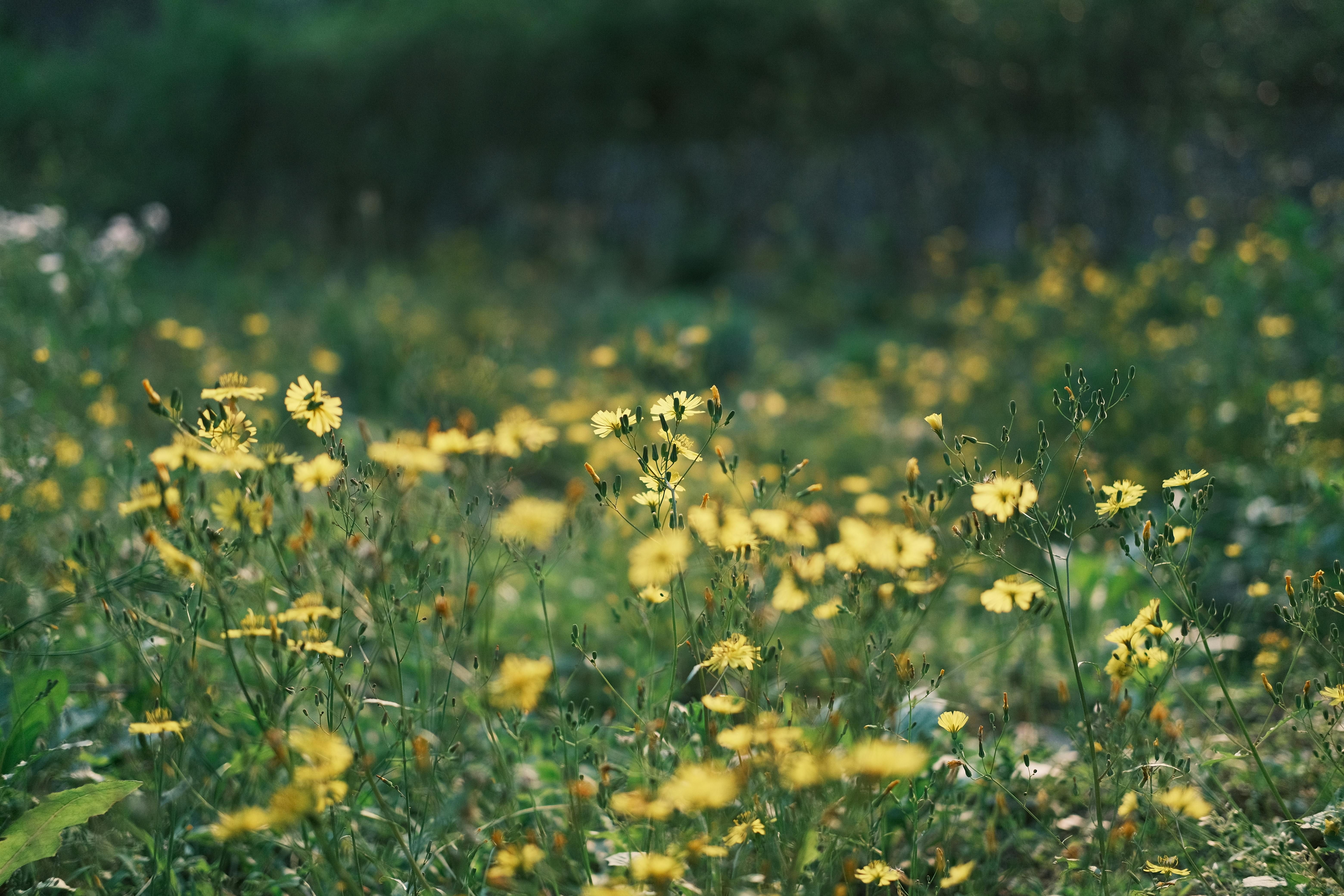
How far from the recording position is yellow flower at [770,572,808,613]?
1294mm

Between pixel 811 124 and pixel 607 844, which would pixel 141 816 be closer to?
pixel 607 844

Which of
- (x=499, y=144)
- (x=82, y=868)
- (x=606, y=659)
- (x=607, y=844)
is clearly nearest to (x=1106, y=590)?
(x=606, y=659)

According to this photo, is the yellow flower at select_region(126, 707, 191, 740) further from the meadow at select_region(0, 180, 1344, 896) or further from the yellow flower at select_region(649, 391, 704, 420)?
the yellow flower at select_region(649, 391, 704, 420)

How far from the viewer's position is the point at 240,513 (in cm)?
126

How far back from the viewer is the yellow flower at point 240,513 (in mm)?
1229

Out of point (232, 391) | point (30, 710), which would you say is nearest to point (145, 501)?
point (232, 391)

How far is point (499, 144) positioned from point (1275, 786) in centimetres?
968

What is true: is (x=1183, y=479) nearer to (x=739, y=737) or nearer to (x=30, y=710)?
(x=739, y=737)

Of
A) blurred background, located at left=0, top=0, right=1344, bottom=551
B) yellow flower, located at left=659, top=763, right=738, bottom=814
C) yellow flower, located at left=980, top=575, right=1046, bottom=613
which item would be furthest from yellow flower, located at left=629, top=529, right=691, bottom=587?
blurred background, located at left=0, top=0, right=1344, bottom=551

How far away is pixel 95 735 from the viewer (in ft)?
6.23

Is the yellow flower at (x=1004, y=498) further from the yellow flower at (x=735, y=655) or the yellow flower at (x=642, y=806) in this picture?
the yellow flower at (x=642, y=806)

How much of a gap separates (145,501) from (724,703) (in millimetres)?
771

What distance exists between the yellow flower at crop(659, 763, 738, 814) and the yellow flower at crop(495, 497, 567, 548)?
39cm

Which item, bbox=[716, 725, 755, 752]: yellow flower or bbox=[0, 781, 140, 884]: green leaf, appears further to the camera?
bbox=[0, 781, 140, 884]: green leaf
